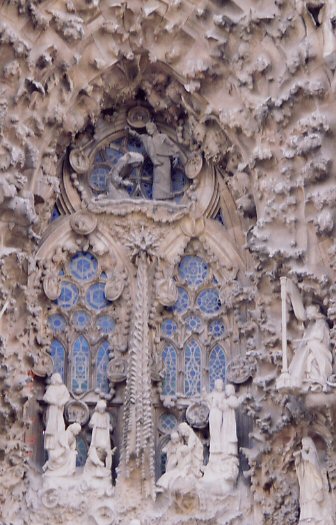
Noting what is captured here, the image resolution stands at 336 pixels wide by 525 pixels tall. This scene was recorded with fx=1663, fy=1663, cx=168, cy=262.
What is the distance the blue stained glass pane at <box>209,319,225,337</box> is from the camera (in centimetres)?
1556

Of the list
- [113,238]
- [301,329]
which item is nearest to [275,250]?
[301,329]

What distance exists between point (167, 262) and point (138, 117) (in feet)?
4.97

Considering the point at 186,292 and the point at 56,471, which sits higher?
the point at 186,292

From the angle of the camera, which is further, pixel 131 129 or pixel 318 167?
pixel 131 129

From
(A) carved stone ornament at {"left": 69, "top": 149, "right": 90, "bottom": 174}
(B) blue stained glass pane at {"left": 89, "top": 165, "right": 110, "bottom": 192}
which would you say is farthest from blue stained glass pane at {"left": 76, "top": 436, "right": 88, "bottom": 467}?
(A) carved stone ornament at {"left": 69, "top": 149, "right": 90, "bottom": 174}

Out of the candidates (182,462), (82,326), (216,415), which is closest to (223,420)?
(216,415)

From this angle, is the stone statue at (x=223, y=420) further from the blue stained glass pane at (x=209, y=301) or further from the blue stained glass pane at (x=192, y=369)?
the blue stained glass pane at (x=209, y=301)

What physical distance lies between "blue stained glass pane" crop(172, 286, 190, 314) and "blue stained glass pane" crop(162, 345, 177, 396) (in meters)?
0.36

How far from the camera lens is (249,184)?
15.3 metres

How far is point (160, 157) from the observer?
15.9 m

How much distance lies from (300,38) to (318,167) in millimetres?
1266

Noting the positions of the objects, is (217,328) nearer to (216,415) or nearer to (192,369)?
(192,369)

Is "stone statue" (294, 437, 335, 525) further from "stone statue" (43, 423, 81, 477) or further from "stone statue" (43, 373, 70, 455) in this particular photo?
"stone statue" (43, 373, 70, 455)

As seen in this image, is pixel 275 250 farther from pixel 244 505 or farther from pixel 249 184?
pixel 244 505
